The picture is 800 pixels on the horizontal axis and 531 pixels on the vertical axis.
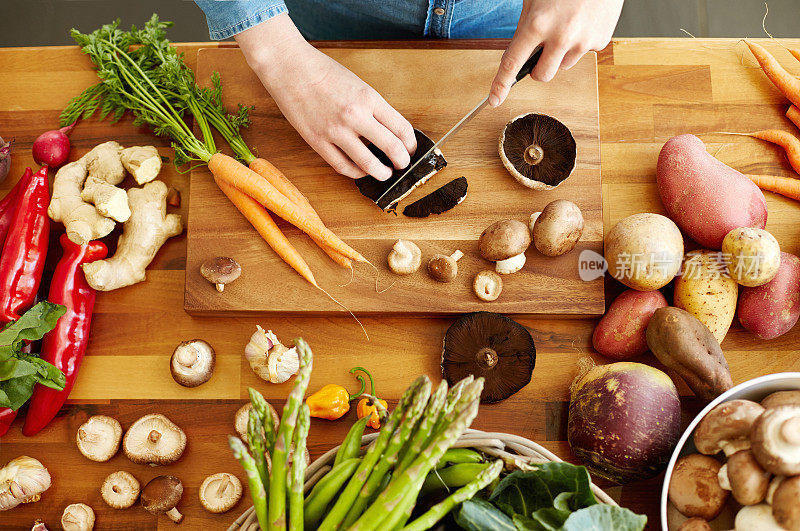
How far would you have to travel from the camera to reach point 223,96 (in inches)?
64.4

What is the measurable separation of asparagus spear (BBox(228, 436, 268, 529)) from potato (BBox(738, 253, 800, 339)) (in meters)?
1.25

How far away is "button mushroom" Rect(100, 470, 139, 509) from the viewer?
1438 millimetres

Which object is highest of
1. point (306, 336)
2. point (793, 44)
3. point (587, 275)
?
point (793, 44)

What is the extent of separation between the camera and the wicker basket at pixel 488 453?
1137 millimetres

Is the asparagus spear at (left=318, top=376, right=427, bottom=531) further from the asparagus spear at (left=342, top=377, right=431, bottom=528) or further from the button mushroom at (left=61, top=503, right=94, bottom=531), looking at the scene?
the button mushroom at (left=61, top=503, right=94, bottom=531)

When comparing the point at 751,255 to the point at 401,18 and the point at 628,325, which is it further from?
the point at 401,18

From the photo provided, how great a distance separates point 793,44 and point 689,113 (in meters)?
0.38

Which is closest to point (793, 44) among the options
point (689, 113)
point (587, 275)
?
point (689, 113)

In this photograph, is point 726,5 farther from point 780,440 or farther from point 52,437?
point 52,437

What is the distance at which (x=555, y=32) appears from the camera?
125 centimetres

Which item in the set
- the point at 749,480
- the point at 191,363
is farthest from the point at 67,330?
the point at 749,480

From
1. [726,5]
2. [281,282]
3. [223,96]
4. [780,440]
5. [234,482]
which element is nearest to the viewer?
[780,440]

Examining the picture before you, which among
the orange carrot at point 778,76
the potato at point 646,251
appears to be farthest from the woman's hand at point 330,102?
the orange carrot at point 778,76

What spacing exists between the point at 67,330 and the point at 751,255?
5.67 feet
